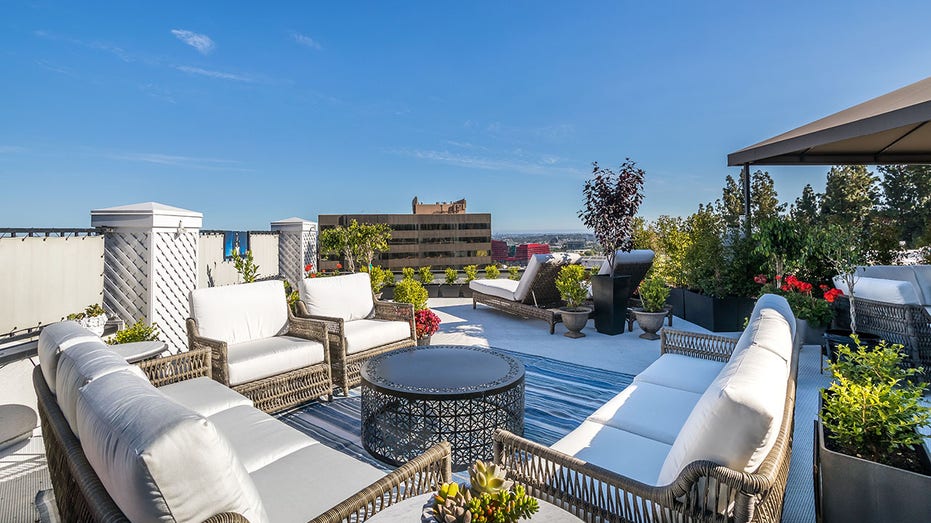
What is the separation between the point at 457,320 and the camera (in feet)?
23.5

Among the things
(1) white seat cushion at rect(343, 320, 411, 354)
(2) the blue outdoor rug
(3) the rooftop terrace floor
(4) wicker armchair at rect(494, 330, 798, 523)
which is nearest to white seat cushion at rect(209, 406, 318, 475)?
(2) the blue outdoor rug

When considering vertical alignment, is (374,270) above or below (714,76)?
below

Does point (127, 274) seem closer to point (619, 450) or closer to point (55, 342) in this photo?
point (55, 342)

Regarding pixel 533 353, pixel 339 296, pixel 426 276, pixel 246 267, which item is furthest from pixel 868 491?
pixel 426 276

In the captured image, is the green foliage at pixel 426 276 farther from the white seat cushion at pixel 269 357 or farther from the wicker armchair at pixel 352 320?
the white seat cushion at pixel 269 357

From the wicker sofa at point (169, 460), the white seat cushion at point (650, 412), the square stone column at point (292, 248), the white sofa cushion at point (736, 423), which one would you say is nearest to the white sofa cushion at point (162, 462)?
the wicker sofa at point (169, 460)

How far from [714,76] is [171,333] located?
448 inches

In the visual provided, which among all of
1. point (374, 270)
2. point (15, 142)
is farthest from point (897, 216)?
point (15, 142)

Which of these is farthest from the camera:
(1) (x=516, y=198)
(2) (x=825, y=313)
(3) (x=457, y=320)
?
(1) (x=516, y=198)

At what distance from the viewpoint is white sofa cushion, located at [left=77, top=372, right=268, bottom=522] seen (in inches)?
32.8

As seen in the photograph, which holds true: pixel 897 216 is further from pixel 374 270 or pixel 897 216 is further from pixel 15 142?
pixel 15 142

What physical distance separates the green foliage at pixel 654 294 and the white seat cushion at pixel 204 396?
5.04 meters

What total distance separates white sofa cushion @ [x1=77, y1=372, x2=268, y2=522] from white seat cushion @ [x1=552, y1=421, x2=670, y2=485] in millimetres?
1230

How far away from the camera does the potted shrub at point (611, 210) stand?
19.5 feet
